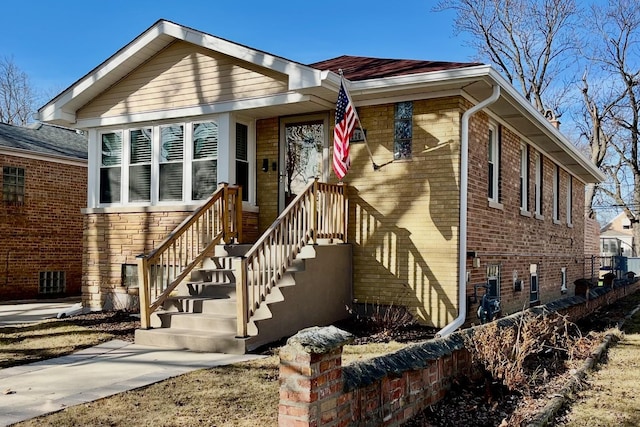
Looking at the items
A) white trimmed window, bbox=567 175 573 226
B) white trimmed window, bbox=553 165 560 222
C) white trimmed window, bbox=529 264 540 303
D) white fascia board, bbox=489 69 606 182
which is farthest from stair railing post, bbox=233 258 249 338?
white trimmed window, bbox=567 175 573 226

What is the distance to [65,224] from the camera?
691 inches

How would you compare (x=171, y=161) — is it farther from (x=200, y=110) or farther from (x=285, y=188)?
(x=285, y=188)

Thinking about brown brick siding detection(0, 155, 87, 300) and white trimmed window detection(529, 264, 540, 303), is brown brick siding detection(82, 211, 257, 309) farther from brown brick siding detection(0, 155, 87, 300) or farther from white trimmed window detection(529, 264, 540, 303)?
white trimmed window detection(529, 264, 540, 303)

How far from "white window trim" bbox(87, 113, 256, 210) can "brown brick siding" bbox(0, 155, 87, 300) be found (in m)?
5.03

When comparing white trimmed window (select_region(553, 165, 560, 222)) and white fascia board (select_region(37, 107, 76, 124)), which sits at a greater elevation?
white fascia board (select_region(37, 107, 76, 124))

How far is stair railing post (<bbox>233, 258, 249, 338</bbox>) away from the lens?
24.6 ft

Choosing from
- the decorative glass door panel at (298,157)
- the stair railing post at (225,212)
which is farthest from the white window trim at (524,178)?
the stair railing post at (225,212)

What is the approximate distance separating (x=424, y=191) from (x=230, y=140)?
3636 mm

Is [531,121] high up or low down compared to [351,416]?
up

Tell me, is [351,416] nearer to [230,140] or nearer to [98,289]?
[230,140]

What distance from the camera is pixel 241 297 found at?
7559mm

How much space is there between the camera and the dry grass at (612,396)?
200 inches

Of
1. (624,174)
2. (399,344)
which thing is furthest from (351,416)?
(624,174)

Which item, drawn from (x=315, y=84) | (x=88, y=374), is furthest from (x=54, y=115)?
(x=88, y=374)
